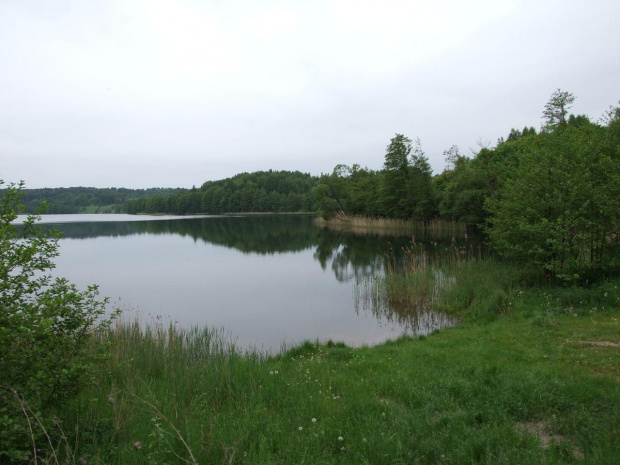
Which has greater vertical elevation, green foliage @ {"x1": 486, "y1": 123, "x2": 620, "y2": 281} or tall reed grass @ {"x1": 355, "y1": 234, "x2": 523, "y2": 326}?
green foliage @ {"x1": 486, "y1": 123, "x2": 620, "y2": 281}

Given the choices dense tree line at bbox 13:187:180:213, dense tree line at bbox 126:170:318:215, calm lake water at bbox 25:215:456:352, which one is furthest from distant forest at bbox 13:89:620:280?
dense tree line at bbox 13:187:180:213

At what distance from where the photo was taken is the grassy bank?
339 centimetres

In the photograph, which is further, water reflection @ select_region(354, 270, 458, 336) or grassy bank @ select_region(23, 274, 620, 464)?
water reflection @ select_region(354, 270, 458, 336)

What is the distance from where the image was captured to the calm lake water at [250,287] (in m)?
11.4

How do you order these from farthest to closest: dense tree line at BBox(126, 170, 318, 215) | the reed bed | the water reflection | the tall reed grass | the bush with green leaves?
dense tree line at BBox(126, 170, 318, 215), the reed bed, the water reflection, the tall reed grass, the bush with green leaves

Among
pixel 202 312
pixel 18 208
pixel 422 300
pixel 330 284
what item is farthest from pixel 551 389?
pixel 330 284

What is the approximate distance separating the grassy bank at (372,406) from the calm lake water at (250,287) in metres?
2.97

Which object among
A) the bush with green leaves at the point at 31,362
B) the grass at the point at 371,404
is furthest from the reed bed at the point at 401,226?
the bush with green leaves at the point at 31,362

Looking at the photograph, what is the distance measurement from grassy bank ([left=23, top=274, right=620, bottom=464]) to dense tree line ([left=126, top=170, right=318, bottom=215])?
11042cm

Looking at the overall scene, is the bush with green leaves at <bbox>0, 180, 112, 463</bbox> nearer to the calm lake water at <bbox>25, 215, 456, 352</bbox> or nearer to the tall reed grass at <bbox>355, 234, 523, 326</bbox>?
the calm lake water at <bbox>25, 215, 456, 352</bbox>

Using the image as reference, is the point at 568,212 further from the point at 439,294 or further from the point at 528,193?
the point at 439,294

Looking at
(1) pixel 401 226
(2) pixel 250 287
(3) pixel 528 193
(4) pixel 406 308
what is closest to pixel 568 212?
(3) pixel 528 193

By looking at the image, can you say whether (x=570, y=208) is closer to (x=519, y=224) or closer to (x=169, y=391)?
(x=519, y=224)

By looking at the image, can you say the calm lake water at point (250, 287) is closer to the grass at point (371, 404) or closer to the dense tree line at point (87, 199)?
the grass at point (371, 404)
